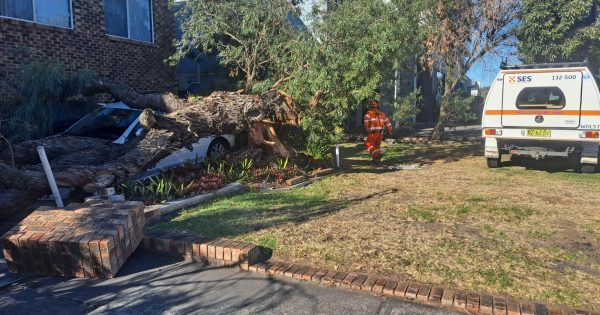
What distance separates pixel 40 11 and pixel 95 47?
1527 mm

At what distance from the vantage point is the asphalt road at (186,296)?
3.79m

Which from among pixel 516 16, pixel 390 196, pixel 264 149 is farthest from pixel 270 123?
pixel 516 16

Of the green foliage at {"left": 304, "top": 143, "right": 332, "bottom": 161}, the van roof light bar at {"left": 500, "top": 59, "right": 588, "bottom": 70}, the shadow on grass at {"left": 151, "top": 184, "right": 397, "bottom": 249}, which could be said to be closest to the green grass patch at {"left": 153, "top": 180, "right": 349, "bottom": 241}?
the shadow on grass at {"left": 151, "top": 184, "right": 397, "bottom": 249}

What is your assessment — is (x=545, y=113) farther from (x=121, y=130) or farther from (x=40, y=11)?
(x=40, y=11)

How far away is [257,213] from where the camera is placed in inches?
248

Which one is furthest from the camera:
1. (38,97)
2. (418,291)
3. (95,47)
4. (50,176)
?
(95,47)

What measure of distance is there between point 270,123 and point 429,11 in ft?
20.6

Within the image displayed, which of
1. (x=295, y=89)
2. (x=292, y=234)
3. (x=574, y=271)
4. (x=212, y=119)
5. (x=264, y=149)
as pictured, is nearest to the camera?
(x=574, y=271)

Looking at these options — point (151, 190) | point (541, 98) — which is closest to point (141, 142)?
point (151, 190)

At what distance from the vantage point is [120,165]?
7.25 m

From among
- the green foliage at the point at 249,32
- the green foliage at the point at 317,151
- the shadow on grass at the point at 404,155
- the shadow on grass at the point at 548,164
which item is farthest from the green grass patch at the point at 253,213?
the shadow on grass at the point at 548,164

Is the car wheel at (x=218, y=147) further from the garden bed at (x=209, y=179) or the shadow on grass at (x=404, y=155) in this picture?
the shadow on grass at (x=404, y=155)

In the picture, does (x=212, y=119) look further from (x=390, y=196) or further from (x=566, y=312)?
(x=566, y=312)

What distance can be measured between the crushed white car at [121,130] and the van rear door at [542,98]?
634 cm
